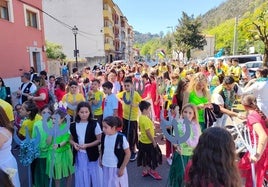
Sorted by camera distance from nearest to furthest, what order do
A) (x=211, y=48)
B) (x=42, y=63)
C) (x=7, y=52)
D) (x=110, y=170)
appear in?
(x=110, y=170), (x=7, y=52), (x=42, y=63), (x=211, y=48)

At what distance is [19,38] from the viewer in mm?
14656

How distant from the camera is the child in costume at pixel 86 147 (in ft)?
12.1

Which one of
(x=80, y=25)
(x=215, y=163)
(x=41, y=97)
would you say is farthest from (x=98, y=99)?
(x=80, y=25)

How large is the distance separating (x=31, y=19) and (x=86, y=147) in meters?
15.4

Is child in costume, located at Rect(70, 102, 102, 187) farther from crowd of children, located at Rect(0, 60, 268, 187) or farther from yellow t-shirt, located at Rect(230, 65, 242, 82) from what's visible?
yellow t-shirt, located at Rect(230, 65, 242, 82)

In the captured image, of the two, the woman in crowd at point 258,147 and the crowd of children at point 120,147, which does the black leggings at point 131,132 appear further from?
the woman in crowd at point 258,147

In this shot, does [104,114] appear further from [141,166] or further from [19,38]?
[19,38]

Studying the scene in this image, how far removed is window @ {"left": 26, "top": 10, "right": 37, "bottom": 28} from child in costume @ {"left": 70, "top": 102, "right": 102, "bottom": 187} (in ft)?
47.8

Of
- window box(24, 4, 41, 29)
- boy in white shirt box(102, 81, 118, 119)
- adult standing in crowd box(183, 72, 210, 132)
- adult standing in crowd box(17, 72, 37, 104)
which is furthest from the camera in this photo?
window box(24, 4, 41, 29)

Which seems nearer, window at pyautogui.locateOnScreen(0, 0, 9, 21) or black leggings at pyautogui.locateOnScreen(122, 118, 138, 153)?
black leggings at pyautogui.locateOnScreen(122, 118, 138, 153)

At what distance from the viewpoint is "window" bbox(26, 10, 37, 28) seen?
16359 millimetres

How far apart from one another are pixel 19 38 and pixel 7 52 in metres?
1.51

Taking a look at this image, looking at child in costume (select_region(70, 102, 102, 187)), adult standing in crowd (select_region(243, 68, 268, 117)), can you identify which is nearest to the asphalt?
child in costume (select_region(70, 102, 102, 187))

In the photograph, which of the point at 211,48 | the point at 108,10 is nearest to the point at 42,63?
the point at 108,10
